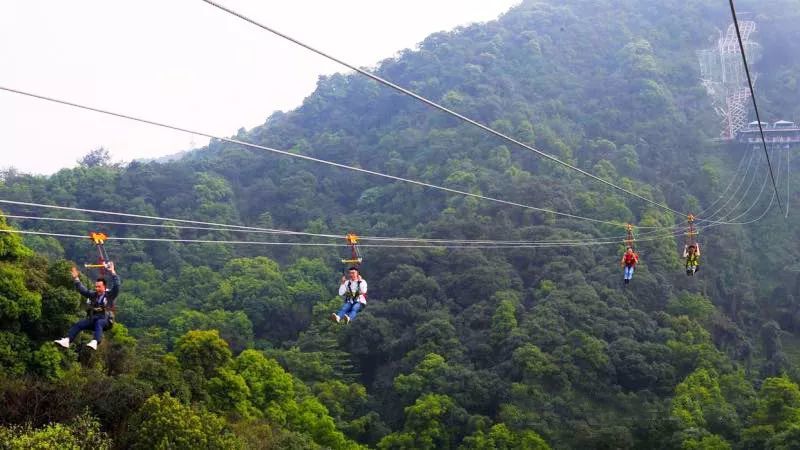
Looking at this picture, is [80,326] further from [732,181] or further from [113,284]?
[732,181]

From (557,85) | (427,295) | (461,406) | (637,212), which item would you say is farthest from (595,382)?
(557,85)

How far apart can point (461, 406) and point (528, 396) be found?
2.56 m

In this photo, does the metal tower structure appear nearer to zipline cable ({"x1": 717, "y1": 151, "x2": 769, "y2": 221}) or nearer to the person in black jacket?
zipline cable ({"x1": 717, "y1": 151, "x2": 769, "y2": 221})

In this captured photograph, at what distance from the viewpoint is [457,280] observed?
41188 millimetres

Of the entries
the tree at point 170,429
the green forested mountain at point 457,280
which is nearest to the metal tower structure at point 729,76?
the green forested mountain at point 457,280

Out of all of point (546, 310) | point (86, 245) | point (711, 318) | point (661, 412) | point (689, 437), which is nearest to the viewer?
point (689, 437)

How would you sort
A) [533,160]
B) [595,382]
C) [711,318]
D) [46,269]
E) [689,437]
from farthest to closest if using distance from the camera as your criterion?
[533,160]
[711,318]
[595,382]
[689,437]
[46,269]

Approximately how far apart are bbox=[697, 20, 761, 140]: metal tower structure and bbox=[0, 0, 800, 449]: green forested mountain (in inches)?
66.9

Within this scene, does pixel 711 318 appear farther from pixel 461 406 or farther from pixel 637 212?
pixel 461 406

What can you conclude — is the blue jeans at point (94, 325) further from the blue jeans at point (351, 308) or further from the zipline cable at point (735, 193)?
the zipline cable at point (735, 193)

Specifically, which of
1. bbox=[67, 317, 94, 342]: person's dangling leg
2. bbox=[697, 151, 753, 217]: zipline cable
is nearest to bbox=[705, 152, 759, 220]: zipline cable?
bbox=[697, 151, 753, 217]: zipline cable

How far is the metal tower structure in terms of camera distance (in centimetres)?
6341

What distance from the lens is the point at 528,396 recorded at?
3141 centimetres

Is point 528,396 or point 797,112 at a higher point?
point 797,112
